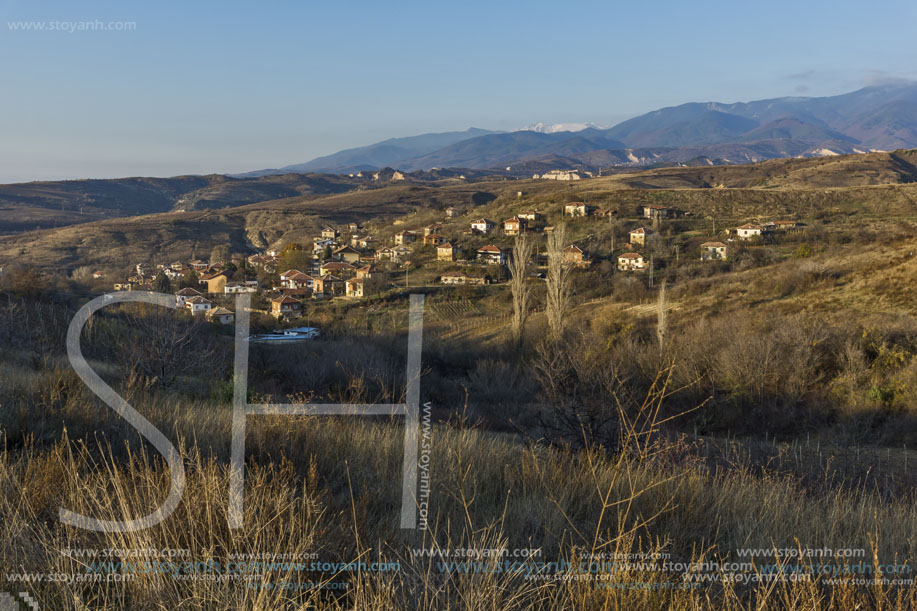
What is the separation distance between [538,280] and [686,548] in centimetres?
3292

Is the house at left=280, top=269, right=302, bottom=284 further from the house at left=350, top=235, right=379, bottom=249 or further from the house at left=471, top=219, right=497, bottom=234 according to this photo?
the house at left=471, top=219, right=497, bottom=234

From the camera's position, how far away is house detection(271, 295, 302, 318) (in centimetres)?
3138

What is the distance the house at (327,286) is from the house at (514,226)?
18610mm

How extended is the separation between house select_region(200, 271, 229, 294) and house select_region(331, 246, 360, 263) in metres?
17.2

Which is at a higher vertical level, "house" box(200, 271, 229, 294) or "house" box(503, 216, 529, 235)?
"house" box(503, 216, 529, 235)

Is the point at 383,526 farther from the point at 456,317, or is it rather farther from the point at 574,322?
the point at 456,317

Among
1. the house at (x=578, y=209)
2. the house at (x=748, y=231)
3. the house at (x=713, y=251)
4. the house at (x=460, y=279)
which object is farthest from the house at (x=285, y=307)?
the house at (x=578, y=209)

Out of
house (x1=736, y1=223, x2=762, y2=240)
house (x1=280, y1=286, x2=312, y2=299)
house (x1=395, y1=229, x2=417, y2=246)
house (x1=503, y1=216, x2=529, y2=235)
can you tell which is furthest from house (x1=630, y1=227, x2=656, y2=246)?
house (x1=280, y1=286, x2=312, y2=299)

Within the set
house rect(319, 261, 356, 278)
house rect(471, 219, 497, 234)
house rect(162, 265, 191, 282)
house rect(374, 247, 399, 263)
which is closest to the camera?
house rect(162, 265, 191, 282)

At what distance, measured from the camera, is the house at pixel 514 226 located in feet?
180

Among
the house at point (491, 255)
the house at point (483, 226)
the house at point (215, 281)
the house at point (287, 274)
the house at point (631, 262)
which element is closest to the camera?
the house at point (215, 281)

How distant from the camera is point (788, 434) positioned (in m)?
12.7

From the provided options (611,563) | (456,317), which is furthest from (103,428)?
(456,317)

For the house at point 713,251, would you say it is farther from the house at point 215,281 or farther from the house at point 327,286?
the house at point 215,281
